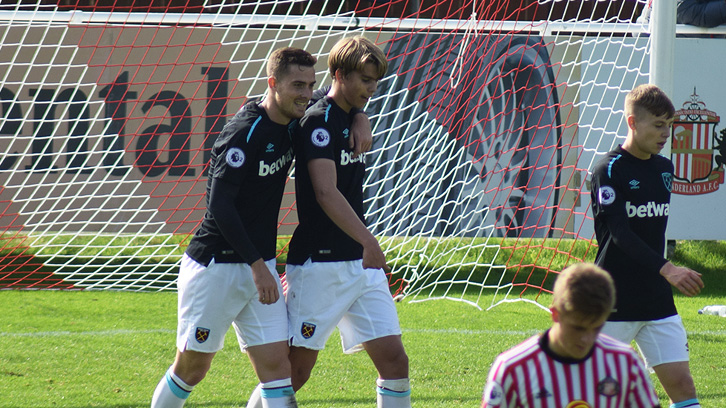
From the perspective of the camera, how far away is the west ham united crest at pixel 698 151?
7625 millimetres

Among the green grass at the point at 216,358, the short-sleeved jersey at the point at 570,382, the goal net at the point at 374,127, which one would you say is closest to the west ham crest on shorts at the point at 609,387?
the short-sleeved jersey at the point at 570,382

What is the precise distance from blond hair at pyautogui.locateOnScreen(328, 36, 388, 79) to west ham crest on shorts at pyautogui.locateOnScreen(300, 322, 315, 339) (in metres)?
0.95

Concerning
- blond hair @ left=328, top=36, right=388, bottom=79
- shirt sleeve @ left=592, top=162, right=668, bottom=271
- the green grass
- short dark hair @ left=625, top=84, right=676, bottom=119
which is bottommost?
the green grass

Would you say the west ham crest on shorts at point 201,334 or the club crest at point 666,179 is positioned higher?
the club crest at point 666,179

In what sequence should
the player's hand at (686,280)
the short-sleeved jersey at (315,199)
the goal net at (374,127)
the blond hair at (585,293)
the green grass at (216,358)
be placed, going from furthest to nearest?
1. the goal net at (374,127)
2. the green grass at (216,358)
3. the short-sleeved jersey at (315,199)
4. the player's hand at (686,280)
5. the blond hair at (585,293)

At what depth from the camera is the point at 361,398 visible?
409 centimetres

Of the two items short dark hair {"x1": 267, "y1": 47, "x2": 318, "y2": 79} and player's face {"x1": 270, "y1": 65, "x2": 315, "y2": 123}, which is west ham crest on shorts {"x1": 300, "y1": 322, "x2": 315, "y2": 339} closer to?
player's face {"x1": 270, "y1": 65, "x2": 315, "y2": 123}

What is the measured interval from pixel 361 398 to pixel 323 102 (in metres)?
1.62

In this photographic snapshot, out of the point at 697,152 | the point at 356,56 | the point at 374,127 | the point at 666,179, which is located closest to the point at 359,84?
the point at 356,56

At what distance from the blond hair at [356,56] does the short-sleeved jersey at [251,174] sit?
289mm

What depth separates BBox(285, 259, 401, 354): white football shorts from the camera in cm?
313

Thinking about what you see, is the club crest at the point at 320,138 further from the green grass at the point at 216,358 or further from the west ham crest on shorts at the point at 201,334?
the green grass at the point at 216,358

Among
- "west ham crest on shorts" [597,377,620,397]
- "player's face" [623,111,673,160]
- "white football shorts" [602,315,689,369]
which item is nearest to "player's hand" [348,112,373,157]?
"player's face" [623,111,673,160]

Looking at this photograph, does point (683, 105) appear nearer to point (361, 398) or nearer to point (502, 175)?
point (502, 175)
